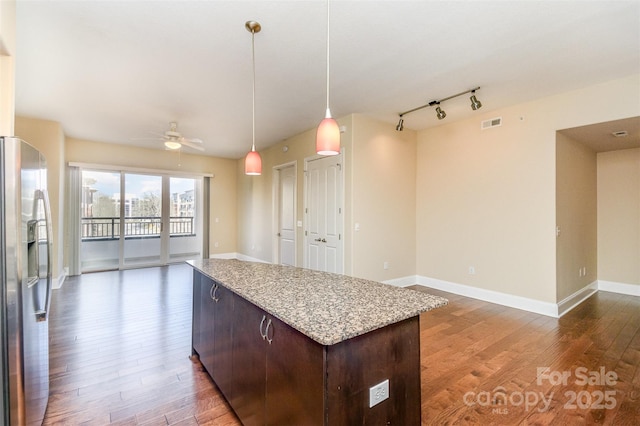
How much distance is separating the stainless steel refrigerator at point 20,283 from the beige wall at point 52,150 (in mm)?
4205

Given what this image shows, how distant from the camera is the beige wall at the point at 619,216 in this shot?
4691 millimetres

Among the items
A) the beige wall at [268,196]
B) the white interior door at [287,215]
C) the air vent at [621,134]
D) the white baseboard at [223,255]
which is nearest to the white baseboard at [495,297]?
the beige wall at [268,196]

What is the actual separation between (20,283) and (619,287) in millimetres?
7460

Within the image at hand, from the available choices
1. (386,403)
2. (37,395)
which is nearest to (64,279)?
(37,395)

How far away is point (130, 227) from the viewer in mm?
6688

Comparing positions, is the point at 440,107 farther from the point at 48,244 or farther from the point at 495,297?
the point at 48,244

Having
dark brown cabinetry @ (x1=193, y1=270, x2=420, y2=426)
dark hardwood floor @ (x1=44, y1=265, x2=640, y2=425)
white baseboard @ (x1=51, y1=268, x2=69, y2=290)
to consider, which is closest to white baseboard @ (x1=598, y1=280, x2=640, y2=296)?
dark hardwood floor @ (x1=44, y1=265, x2=640, y2=425)

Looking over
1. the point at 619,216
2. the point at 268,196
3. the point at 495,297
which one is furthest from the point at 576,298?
the point at 268,196

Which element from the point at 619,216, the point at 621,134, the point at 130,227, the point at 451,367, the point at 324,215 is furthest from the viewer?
the point at 130,227

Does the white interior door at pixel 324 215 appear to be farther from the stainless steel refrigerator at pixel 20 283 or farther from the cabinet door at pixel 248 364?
the stainless steel refrigerator at pixel 20 283

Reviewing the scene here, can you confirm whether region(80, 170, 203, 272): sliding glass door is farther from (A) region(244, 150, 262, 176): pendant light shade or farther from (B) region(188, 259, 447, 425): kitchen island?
(B) region(188, 259, 447, 425): kitchen island

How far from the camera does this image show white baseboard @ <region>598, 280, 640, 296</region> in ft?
15.4

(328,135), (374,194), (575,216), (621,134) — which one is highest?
(621,134)

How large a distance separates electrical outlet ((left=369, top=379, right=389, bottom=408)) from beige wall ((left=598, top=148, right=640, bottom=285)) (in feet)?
19.2
